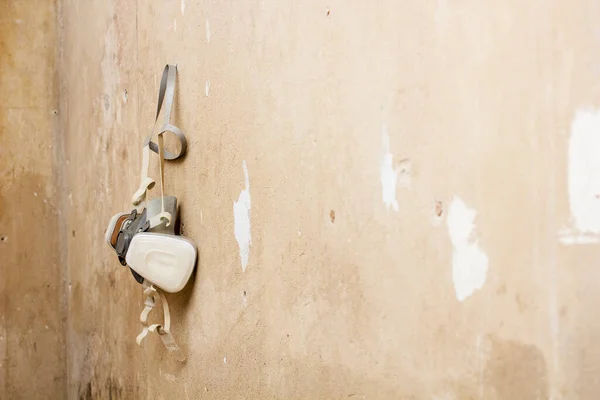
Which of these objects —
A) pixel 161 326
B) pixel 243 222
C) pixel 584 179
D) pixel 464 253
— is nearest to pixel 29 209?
pixel 161 326

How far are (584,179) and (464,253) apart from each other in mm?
158

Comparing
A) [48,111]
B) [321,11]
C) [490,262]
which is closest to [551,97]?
[490,262]

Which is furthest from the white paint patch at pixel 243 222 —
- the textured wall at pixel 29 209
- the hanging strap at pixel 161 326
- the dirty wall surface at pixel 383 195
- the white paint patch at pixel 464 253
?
the textured wall at pixel 29 209

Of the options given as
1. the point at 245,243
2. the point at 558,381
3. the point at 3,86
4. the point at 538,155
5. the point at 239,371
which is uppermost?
the point at 3,86

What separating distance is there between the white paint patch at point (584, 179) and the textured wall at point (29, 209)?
1737 mm

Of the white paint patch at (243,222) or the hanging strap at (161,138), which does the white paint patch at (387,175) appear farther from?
the hanging strap at (161,138)

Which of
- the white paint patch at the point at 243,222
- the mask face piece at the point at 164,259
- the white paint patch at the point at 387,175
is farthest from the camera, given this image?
the mask face piece at the point at 164,259

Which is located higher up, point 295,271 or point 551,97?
point 551,97

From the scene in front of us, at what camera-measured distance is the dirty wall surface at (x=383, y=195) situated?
2.00ft

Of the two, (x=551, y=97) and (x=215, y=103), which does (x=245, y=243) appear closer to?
(x=215, y=103)

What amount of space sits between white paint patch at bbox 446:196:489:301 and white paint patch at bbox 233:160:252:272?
0.44m

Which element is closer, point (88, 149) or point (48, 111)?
point (88, 149)

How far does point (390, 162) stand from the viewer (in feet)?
2.56

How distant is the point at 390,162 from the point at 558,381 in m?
0.32
